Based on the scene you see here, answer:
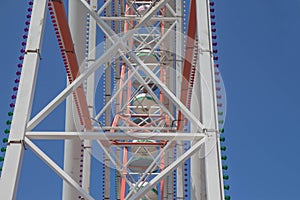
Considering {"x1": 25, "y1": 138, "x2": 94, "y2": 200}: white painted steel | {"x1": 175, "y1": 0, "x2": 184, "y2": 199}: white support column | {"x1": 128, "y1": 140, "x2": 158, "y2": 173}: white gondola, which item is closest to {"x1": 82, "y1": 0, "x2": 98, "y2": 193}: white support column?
{"x1": 175, "y1": 0, "x2": 184, "y2": 199}: white support column

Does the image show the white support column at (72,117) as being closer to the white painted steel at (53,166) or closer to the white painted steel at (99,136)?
the white painted steel at (99,136)

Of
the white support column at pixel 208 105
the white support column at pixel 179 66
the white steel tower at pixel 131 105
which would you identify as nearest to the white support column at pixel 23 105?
the white steel tower at pixel 131 105

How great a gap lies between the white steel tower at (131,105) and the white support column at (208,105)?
0.01 meters

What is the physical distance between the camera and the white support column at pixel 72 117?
26.2 ft

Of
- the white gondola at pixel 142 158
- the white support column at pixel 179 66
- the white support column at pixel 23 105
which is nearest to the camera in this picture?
the white support column at pixel 23 105

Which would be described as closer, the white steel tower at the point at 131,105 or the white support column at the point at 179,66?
the white steel tower at the point at 131,105

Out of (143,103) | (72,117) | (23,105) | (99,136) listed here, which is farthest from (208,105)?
(143,103)

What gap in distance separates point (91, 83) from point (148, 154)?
2.50m

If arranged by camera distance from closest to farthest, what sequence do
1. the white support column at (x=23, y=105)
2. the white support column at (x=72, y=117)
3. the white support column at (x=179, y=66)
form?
1. the white support column at (x=23, y=105)
2. the white support column at (x=72, y=117)
3. the white support column at (x=179, y=66)

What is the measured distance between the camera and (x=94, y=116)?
935 centimetres

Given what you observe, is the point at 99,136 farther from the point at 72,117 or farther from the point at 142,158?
the point at 142,158

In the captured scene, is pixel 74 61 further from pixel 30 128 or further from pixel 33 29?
pixel 30 128

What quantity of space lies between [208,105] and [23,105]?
2024mm

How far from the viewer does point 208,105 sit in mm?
5426
